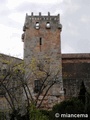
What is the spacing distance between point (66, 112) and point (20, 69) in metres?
15.7

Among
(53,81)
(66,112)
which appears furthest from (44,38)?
(66,112)

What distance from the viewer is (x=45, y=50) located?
124 feet

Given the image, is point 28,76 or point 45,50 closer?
point 28,76

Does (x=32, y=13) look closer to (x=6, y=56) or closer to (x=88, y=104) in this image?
(x=6, y=56)

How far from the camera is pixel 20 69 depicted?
34.8 meters

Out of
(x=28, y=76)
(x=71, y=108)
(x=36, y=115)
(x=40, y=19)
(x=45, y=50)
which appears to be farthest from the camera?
(x=40, y=19)

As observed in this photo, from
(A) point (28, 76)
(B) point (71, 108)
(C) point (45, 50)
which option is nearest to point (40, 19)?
(C) point (45, 50)

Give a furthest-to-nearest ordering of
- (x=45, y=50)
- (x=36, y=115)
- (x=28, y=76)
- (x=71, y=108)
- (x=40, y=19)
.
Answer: (x=40, y=19) < (x=45, y=50) < (x=28, y=76) < (x=36, y=115) < (x=71, y=108)

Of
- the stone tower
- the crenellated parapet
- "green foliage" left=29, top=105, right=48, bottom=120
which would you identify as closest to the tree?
the stone tower

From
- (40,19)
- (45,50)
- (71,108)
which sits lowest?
(71,108)

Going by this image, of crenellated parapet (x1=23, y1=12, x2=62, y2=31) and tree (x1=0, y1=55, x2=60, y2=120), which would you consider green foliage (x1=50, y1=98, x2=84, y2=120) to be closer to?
tree (x1=0, y1=55, x2=60, y2=120)

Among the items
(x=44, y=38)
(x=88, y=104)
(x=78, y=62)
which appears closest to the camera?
(x=88, y=104)

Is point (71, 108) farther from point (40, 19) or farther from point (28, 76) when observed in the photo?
point (40, 19)

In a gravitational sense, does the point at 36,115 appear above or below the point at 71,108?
below
